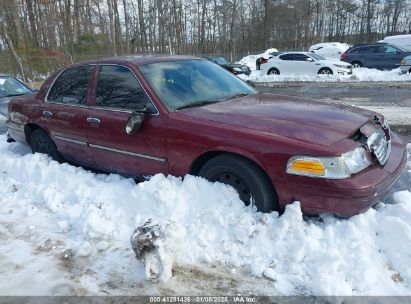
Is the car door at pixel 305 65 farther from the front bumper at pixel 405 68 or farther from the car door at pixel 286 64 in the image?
the front bumper at pixel 405 68

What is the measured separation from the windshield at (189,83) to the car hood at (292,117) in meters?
0.19

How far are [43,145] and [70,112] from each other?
1.04 meters

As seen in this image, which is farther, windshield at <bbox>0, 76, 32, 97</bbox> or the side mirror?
windshield at <bbox>0, 76, 32, 97</bbox>

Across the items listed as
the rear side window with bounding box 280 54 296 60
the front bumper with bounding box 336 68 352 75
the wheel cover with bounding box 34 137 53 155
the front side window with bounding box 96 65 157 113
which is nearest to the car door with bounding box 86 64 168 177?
the front side window with bounding box 96 65 157 113

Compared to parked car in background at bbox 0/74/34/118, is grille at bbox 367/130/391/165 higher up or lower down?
lower down

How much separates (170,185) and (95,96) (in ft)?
5.05

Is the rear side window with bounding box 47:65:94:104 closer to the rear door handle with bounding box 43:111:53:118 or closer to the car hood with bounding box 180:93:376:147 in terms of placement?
the rear door handle with bounding box 43:111:53:118

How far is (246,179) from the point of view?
3445 mm

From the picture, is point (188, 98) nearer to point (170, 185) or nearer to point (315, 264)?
point (170, 185)

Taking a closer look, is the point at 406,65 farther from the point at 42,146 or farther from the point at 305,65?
the point at 42,146

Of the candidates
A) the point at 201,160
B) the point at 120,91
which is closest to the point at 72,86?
the point at 120,91

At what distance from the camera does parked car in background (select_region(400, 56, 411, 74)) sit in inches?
670

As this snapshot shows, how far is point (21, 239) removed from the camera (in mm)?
3668

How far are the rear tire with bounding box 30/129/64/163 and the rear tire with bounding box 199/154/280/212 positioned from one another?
8.86 ft
